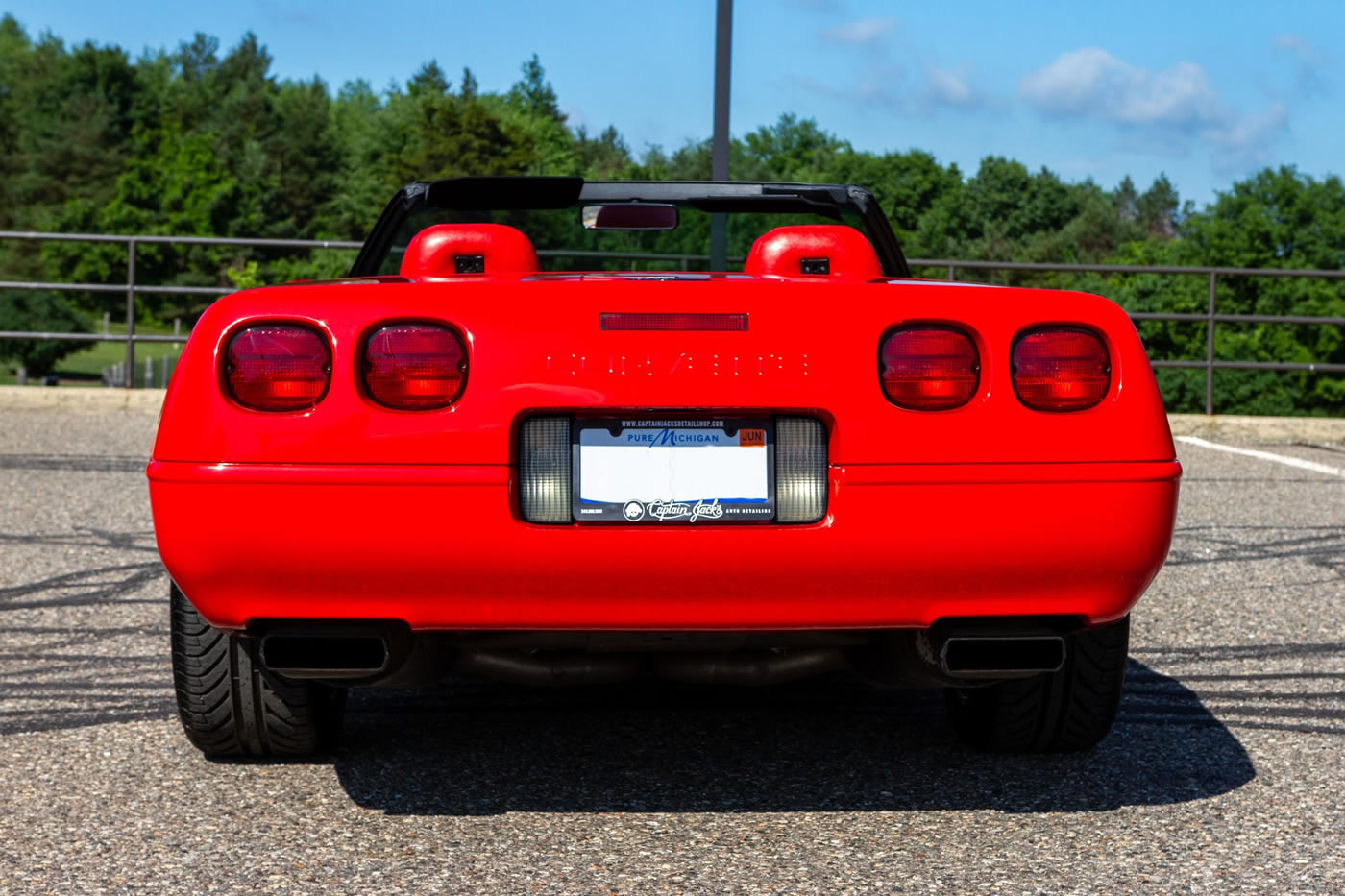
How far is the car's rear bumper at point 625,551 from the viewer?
8.73 ft

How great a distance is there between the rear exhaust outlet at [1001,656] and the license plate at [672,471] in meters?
0.43

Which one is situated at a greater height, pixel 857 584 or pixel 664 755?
pixel 857 584

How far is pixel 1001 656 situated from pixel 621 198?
1.80 metres

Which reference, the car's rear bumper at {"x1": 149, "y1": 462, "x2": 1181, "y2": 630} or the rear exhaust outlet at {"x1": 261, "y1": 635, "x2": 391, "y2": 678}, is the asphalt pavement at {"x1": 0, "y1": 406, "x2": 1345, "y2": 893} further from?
the car's rear bumper at {"x1": 149, "y1": 462, "x2": 1181, "y2": 630}

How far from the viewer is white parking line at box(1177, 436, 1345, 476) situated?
1040 centimetres

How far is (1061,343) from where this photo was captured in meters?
2.84

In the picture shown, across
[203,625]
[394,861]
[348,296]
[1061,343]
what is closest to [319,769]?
[203,625]

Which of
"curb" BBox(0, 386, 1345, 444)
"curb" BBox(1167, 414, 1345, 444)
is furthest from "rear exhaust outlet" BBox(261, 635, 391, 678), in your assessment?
"curb" BBox(1167, 414, 1345, 444)

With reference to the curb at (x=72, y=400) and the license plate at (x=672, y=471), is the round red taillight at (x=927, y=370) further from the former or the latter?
the curb at (x=72, y=400)

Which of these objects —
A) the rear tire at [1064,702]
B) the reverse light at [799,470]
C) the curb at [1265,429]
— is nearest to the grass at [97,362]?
the curb at [1265,429]

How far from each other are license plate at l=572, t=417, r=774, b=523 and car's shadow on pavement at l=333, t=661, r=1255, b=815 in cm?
71

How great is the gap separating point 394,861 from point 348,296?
98 centimetres

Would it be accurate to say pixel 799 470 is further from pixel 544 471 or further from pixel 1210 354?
pixel 1210 354

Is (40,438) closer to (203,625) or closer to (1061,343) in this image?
(203,625)
